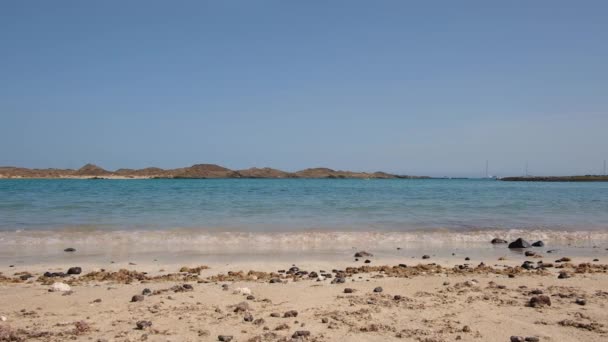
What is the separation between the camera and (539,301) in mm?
6250

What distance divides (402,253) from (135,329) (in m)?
7.86

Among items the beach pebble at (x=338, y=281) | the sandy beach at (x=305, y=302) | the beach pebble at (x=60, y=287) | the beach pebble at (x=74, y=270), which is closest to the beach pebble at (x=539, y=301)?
the sandy beach at (x=305, y=302)

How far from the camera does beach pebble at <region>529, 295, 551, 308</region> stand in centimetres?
621

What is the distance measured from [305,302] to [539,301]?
3200mm

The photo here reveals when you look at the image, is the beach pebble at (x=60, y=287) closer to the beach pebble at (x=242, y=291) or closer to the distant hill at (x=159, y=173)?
the beach pebble at (x=242, y=291)

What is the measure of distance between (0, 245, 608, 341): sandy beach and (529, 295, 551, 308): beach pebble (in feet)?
0.08

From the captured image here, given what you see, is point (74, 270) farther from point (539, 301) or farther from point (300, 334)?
point (539, 301)

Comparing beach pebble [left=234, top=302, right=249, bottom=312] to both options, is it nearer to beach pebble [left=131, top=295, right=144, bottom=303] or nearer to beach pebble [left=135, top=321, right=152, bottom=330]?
beach pebble [left=135, top=321, right=152, bottom=330]

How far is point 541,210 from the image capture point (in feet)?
77.4

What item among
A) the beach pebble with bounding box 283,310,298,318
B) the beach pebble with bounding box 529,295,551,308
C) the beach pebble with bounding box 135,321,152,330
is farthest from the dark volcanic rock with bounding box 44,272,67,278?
the beach pebble with bounding box 529,295,551,308

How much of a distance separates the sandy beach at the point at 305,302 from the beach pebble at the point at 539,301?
1.0 inches

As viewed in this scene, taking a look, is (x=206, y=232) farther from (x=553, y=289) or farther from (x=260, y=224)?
(x=553, y=289)

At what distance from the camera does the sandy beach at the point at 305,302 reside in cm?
519

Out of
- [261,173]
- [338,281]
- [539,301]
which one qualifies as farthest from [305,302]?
[261,173]
